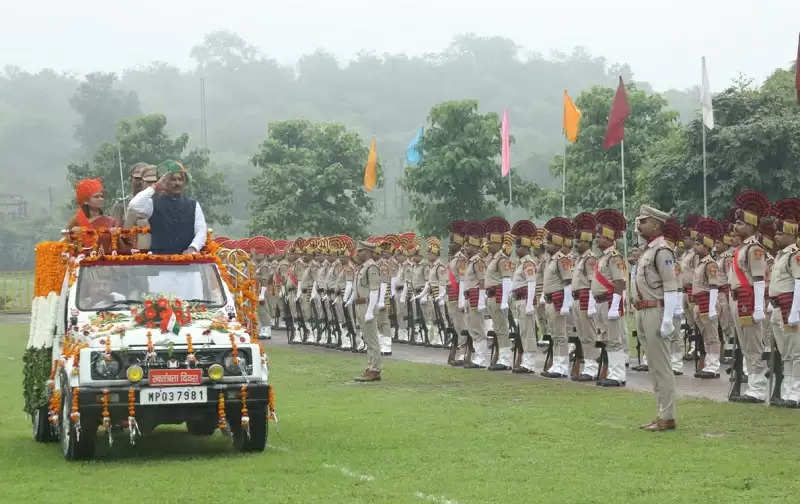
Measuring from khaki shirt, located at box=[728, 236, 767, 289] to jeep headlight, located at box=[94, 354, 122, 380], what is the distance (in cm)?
835

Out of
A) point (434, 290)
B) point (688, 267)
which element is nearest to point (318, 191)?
point (434, 290)

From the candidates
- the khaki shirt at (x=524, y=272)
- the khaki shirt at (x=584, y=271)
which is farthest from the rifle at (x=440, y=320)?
the khaki shirt at (x=584, y=271)

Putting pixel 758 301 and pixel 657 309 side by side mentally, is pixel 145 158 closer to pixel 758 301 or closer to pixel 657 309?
pixel 758 301

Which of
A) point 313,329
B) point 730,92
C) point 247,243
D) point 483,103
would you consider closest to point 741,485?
point 313,329

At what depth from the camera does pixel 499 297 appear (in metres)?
23.7

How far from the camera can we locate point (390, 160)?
144875 millimetres

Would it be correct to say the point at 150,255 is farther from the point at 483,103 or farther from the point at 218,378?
the point at 483,103

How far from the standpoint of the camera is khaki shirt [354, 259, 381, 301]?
22219 millimetres

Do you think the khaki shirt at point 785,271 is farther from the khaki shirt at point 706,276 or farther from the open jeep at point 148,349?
the open jeep at point 148,349

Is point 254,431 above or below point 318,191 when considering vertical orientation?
below

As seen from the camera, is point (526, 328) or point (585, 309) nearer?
point (585, 309)

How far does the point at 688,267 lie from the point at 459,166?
22879mm

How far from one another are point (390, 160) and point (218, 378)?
13284 centimetres

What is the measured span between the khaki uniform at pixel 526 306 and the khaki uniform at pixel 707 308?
8.31 ft
